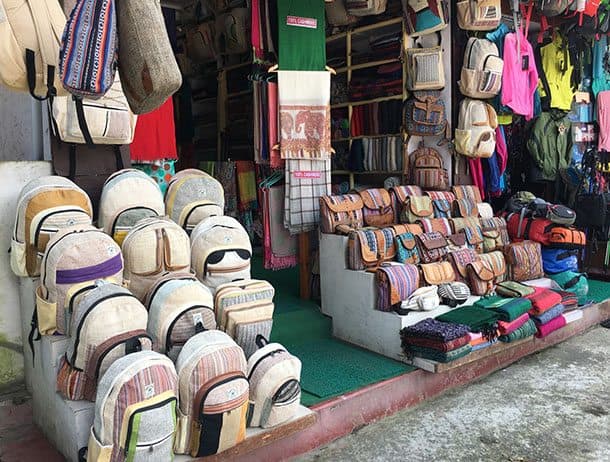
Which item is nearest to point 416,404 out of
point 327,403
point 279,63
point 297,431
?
point 327,403

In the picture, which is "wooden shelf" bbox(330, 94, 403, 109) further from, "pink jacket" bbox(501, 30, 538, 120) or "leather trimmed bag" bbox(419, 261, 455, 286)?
"leather trimmed bag" bbox(419, 261, 455, 286)

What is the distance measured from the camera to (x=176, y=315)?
2.46 m

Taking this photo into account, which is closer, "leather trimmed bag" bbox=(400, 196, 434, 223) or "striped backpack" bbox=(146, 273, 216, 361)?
"striped backpack" bbox=(146, 273, 216, 361)

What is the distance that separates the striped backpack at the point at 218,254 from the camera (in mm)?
2822

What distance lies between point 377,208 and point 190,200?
1.76m

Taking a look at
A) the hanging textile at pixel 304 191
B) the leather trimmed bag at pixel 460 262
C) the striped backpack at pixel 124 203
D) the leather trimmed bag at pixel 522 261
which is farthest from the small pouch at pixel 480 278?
the striped backpack at pixel 124 203

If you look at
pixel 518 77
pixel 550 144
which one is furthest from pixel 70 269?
pixel 550 144

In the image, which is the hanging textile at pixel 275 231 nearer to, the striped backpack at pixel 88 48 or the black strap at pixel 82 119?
the black strap at pixel 82 119

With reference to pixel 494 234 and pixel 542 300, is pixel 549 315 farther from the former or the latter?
pixel 494 234

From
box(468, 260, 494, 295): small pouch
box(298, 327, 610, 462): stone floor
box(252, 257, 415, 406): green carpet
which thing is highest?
box(468, 260, 494, 295): small pouch

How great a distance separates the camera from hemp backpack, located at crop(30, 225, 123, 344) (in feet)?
7.84

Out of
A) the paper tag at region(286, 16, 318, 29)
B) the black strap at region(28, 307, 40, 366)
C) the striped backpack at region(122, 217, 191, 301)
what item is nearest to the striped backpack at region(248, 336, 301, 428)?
the striped backpack at region(122, 217, 191, 301)

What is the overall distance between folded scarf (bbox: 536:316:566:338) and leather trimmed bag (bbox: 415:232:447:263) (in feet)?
2.80

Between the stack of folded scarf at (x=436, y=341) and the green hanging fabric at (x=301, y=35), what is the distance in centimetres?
207
